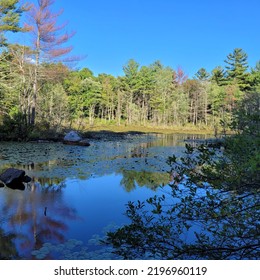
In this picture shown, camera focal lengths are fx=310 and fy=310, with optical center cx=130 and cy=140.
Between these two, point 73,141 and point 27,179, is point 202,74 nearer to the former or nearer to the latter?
point 73,141

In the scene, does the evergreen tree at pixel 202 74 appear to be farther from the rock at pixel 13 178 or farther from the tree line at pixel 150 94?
the rock at pixel 13 178

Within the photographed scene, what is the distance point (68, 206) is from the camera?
659 centimetres

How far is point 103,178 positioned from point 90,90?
39.6m

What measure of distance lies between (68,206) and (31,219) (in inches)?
43.4

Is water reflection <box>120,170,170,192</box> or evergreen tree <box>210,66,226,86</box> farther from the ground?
evergreen tree <box>210,66,226,86</box>

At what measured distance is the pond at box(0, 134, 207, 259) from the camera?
4.39 meters

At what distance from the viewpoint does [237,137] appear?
10.5 feet

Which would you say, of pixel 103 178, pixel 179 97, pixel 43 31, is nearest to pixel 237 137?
pixel 103 178

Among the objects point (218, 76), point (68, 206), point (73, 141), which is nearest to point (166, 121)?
point (218, 76)

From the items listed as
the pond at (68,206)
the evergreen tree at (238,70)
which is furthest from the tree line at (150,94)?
the pond at (68,206)

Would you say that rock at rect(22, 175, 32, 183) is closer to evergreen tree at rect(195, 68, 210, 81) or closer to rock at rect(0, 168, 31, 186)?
rock at rect(0, 168, 31, 186)

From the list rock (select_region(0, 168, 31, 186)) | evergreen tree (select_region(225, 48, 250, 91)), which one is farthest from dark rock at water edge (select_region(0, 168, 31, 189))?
evergreen tree (select_region(225, 48, 250, 91))

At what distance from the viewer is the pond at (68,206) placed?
173 inches
